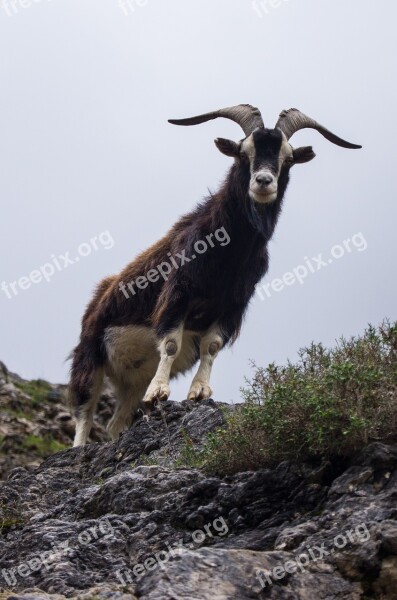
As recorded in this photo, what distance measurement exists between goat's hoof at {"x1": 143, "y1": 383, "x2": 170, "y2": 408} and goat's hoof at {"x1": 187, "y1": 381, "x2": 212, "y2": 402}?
43cm

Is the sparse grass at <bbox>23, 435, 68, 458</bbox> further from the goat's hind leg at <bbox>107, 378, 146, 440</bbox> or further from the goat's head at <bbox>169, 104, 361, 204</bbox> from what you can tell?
the goat's head at <bbox>169, 104, 361, 204</bbox>

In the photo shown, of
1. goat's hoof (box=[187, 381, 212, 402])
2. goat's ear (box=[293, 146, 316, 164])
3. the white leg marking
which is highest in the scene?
goat's ear (box=[293, 146, 316, 164])

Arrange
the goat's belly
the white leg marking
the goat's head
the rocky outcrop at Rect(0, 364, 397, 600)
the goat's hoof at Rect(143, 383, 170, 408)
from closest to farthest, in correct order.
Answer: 1. the rocky outcrop at Rect(0, 364, 397, 600)
2. the goat's hoof at Rect(143, 383, 170, 408)
3. the goat's head
4. the goat's belly
5. the white leg marking

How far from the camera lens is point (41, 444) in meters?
18.3

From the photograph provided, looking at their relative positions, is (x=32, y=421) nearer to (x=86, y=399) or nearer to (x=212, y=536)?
(x=86, y=399)

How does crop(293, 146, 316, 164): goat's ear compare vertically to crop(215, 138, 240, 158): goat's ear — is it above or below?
below

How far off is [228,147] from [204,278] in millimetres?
1462

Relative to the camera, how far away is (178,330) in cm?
1142

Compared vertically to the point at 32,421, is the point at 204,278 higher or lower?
lower

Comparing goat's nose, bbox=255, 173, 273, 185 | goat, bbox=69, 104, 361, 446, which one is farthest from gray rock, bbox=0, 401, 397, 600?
goat's nose, bbox=255, 173, 273, 185

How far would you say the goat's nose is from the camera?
10919 millimetres

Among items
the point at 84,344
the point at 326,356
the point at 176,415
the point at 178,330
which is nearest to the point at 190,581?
the point at 326,356

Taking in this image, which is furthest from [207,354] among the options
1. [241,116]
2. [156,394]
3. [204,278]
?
[241,116]

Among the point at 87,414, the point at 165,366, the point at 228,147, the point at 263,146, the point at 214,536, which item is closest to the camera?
the point at 214,536
